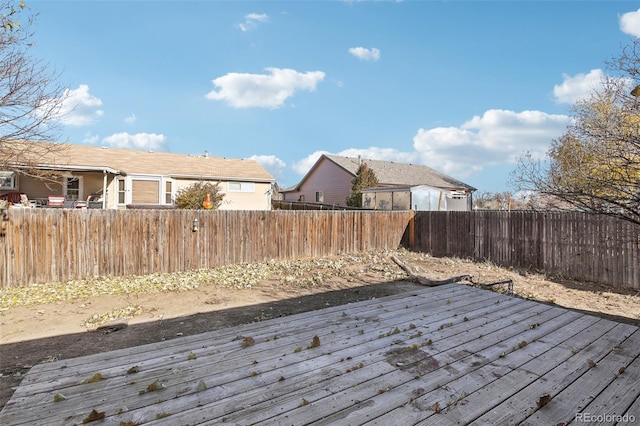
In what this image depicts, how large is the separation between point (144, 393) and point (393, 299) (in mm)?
2730

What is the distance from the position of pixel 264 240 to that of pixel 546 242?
7.83m

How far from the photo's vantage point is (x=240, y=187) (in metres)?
18.3

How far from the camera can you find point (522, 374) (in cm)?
202

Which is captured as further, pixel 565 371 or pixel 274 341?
pixel 274 341

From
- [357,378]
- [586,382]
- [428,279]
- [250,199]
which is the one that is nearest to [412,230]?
[428,279]

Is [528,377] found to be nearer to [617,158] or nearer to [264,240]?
[617,158]

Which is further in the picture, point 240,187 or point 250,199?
point 250,199

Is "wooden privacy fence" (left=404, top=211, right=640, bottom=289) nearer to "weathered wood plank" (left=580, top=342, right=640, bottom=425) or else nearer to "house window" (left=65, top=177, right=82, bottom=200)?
"weathered wood plank" (left=580, top=342, right=640, bottom=425)

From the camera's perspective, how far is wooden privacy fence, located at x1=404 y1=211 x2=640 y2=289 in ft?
24.9

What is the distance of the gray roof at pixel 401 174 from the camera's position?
25.0m

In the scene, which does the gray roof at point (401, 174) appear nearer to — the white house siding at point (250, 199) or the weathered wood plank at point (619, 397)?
the white house siding at point (250, 199)

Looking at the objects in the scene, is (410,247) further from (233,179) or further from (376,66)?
(233,179)

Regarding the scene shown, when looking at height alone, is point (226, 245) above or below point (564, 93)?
below

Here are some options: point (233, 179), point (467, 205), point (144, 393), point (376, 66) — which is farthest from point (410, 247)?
point (144, 393)
